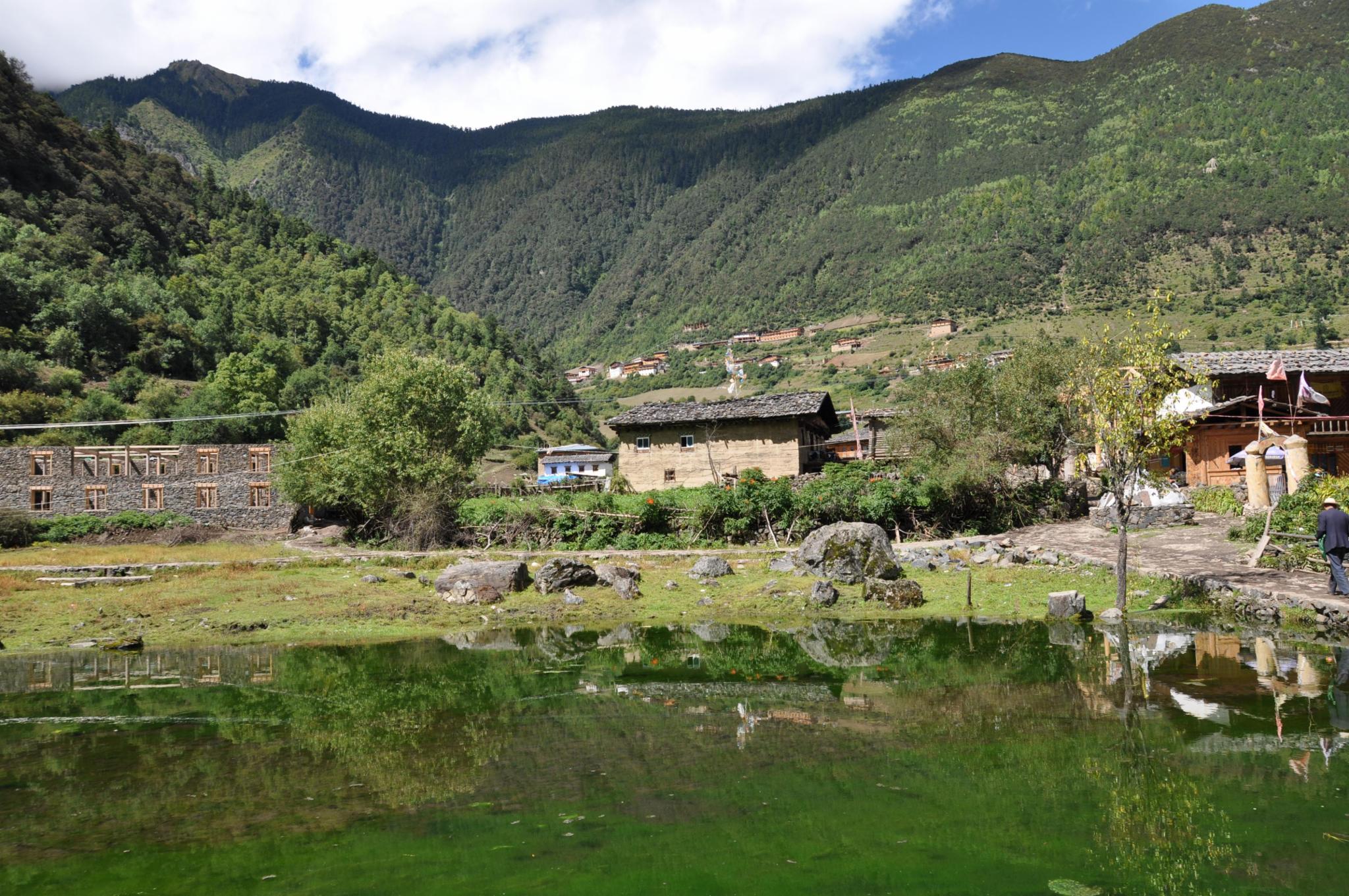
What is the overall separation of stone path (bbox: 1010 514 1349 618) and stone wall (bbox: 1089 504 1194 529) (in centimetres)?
49

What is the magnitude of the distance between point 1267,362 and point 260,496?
2344 inches

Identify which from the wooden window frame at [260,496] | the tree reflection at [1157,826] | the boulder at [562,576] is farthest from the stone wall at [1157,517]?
the wooden window frame at [260,496]

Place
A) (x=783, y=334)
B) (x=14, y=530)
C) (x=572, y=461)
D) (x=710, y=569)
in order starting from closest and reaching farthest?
(x=710, y=569) < (x=14, y=530) < (x=572, y=461) < (x=783, y=334)

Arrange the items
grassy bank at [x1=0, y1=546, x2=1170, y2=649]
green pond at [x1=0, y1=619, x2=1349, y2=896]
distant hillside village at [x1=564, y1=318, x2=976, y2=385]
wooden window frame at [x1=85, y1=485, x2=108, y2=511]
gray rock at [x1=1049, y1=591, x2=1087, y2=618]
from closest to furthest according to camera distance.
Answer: green pond at [x1=0, y1=619, x2=1349, y2=896] < gray rock at [x1=1049, y1=591, x2=1087, y2=618] < grassy bank at [x1=0, y1=546, x2=1170, y2=649] < wooden window frame at [x1=85, y1=485, x2=108, y2=511] < distant hillside village at [x1=564, y1=318, x2=976, y2=385]

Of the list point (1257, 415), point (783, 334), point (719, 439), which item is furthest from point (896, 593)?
point (783, 334)

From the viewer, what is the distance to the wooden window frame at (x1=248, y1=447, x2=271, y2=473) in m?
54.6

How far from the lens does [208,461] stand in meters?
54.5

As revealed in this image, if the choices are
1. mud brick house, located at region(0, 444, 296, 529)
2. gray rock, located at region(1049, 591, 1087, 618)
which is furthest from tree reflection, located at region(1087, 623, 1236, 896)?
mud brick house, located at region(0, 444, 296, 529)

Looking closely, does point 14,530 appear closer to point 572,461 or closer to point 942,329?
point 572,461

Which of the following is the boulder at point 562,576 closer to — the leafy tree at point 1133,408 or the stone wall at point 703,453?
the leafy tree at point 1133,408

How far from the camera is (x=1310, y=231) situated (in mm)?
111750

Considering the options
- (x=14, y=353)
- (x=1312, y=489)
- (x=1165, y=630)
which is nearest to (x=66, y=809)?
(x=1165, y=630)

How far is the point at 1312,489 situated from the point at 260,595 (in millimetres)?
29774

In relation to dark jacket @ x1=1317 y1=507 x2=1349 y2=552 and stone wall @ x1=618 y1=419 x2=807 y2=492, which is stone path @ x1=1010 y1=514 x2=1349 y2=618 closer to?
dark jacket @ x1=1317 y1=507 x2=1349 y2=552
